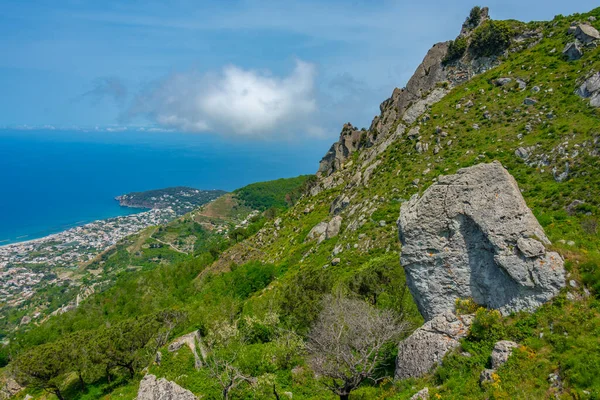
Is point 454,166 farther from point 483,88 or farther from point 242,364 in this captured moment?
point 242,364

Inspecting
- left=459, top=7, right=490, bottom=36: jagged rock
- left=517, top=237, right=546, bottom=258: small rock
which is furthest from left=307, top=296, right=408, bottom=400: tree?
left=459, top=7, right=490, bottom=36: jagged rock

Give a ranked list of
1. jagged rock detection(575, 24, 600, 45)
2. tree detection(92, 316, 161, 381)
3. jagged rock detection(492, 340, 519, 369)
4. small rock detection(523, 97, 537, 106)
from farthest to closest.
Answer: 1. jagged rock detection(575, 24, 600, 45)
2. small rock detection(523, 97, 537, 106)
3. tree detection(92, 316, 161, 381)
4. jagged rock detection(492, 340, 519, 369)

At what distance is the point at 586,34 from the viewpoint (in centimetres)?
3972

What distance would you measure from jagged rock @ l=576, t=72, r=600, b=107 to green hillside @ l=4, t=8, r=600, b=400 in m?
0.66

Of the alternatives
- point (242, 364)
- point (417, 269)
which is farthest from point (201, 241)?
point (417, 269)

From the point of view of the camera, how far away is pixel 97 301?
82.4 meters

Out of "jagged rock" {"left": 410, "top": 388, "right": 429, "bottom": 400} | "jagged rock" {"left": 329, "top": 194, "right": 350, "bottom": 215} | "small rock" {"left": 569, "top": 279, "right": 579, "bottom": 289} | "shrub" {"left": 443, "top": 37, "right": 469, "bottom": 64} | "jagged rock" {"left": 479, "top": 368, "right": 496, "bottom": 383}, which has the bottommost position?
"jagged rock" {"left": 410, "top": 388, "right": 429, "bottom": 400}

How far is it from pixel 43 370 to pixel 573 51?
231ft

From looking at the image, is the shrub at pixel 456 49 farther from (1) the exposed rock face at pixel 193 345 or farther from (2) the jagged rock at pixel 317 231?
(1) the exposed rock face at pixel 193 345

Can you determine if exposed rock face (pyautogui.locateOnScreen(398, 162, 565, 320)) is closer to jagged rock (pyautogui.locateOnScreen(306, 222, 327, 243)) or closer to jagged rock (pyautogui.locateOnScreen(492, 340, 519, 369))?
jagged rock (pyautogui.locateOnScreen(492, 340, 519, 369))

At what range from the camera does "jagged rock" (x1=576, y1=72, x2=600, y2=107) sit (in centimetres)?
3192

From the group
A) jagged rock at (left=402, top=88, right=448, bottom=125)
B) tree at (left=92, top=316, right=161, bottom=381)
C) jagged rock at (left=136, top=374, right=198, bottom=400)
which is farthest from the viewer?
jagged rock at (left=402, top=88, right=448, bottom=125)

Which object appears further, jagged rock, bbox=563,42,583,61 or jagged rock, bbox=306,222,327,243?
jagged rock, bbox=306,222,327,243

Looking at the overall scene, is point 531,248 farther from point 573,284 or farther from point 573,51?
point 573,51
